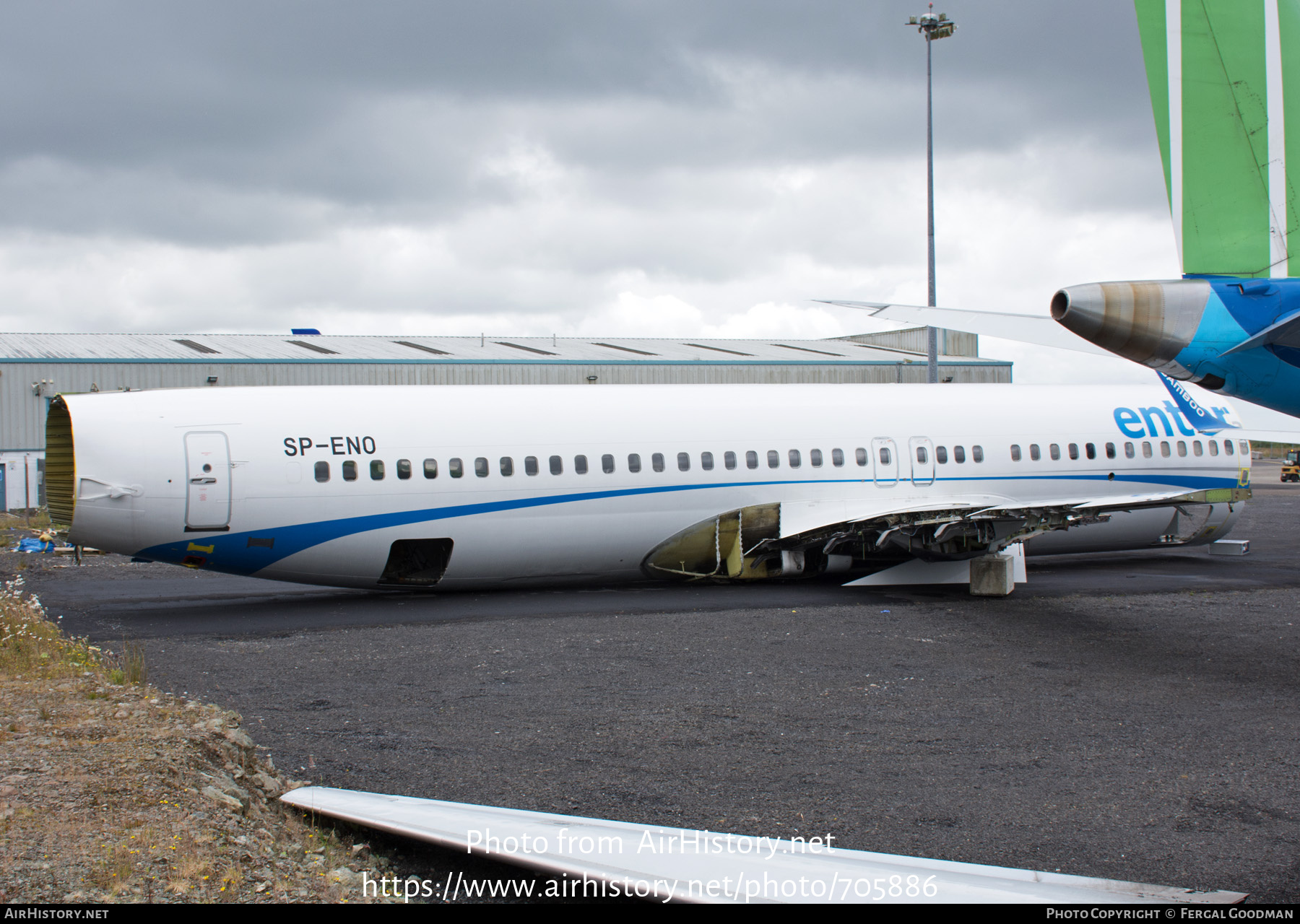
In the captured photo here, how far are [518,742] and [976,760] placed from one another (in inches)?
141

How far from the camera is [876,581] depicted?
17.0m

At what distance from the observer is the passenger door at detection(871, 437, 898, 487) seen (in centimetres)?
1759

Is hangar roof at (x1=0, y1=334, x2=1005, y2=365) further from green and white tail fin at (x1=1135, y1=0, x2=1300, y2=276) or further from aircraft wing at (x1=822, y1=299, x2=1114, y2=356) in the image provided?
green and white tail fin at (x1=1135, y1=0, x2=1300, y2=276)

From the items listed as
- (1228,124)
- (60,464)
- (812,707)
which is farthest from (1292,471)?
(60,464)

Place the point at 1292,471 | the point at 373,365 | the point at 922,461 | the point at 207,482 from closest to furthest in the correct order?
the point at 207,482, the point at 922,461, the point at 373,365, the point at 1292,471

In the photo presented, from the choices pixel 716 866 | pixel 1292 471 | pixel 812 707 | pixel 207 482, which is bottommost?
pixel 812 707

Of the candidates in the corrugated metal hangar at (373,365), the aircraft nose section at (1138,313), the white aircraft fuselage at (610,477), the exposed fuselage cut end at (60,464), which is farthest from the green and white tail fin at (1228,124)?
the corrugated metal hangar at (373,365)

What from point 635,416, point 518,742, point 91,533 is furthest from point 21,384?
point 518,742

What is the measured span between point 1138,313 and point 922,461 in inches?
390

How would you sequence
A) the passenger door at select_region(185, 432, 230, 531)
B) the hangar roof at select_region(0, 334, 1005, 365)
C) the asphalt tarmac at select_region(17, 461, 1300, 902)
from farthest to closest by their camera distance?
the hangar roof at select_region(0, 334, 1005, 365) → the passenger door at select_region(185, 432, 230, 531) → the asphalt tarmac at select_region(17, 461, 1300, 902)

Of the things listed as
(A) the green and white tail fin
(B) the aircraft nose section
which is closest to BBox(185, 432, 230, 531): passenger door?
(B) the aircraft nose section

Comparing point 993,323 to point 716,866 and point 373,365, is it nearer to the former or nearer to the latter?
point 716,866

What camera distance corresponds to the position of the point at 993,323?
425 inches

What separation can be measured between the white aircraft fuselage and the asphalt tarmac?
87 cm
